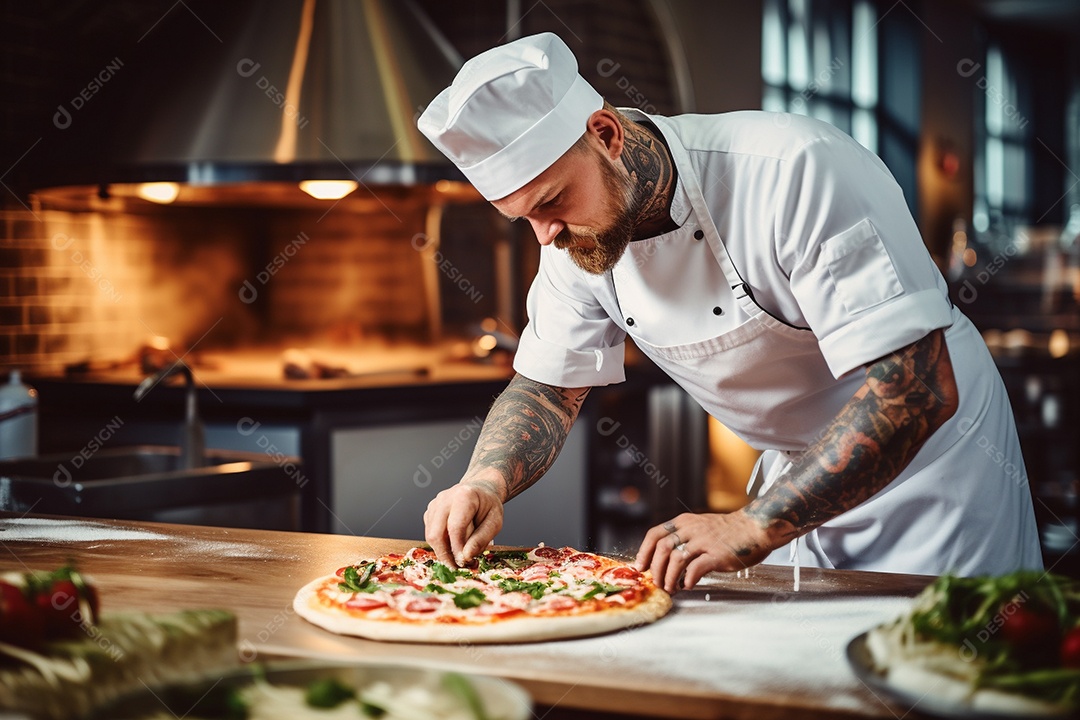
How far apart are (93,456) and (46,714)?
2299mm

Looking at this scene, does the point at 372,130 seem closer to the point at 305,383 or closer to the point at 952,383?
the point at 305,383

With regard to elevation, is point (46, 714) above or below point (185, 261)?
below

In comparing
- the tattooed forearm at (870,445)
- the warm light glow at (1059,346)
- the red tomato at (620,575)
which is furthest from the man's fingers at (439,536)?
the warm light glow at (1059,346)

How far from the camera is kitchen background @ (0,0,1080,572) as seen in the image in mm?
3697

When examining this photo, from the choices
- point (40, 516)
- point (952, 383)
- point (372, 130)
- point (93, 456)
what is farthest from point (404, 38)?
point (952, 383)

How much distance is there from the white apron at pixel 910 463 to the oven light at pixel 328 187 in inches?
78.1

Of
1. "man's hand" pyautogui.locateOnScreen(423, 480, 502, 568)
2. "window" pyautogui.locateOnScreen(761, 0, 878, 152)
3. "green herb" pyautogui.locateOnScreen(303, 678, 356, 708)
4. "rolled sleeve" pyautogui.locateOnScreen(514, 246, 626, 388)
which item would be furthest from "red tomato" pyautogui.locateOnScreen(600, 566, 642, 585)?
"window" pyautogui.locateOnScreen(761, 0, 878, 152)

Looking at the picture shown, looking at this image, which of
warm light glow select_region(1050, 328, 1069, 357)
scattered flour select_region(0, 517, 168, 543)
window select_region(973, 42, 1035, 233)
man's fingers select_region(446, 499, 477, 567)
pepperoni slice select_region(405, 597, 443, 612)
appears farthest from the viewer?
window select_region(973, 42, 1035, 233)

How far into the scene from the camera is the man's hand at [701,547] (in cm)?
155

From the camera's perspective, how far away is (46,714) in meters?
1.03

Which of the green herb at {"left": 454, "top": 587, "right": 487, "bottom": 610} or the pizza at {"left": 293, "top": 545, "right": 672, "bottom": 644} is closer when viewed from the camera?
the pizza at {"left": 293, "top": 545, "right": 672, "bottom": 644}

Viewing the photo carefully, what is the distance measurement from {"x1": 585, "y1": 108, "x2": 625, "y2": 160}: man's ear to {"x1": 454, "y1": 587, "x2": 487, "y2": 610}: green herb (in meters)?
0.72

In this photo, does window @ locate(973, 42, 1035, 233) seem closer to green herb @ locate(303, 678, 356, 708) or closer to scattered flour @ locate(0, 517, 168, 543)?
scattered flour @ locate(0, 517, 168, 543)

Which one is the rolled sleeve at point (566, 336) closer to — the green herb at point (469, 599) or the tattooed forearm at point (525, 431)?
the tattooed forearm at point (525, 431)
